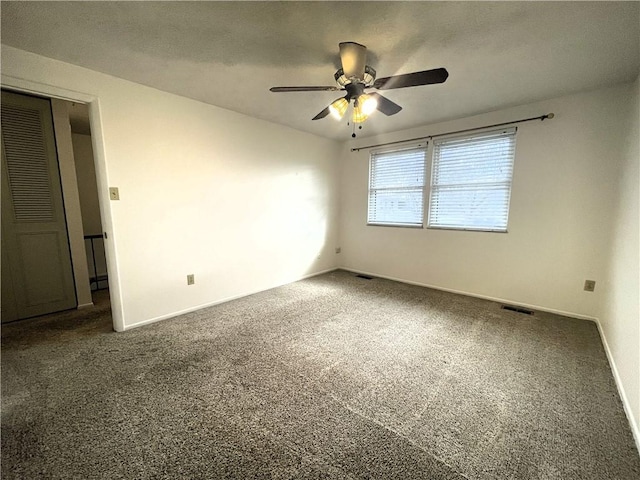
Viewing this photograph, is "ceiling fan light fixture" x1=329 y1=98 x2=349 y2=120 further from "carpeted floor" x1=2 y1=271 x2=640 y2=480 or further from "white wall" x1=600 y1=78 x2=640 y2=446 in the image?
"white wall" x1=600 y1=78 x2=640 y2=446

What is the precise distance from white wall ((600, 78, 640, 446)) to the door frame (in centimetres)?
379

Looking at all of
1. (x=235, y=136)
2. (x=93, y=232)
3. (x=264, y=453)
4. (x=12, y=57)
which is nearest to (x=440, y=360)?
(x=264, y=453)

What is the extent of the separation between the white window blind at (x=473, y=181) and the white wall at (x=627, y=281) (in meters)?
0.92

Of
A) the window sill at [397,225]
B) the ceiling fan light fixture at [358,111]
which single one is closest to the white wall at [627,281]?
the window sill at [397,225]

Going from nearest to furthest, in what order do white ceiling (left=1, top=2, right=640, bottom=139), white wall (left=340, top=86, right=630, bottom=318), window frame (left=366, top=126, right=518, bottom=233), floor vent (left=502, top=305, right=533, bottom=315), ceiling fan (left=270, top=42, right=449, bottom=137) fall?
white ceiling (left=1, top=2, right=640, bottom=139) < ceiling fan (left=270, top=42, right=449, bottom=137) < white wall (left=340, top=86, right=630, bottom=318) < floor vent (left=502, top=305, right=533, bottom=315) < window frame (left=366, top=126, right=518, bottom=233)

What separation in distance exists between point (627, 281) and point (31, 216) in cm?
541

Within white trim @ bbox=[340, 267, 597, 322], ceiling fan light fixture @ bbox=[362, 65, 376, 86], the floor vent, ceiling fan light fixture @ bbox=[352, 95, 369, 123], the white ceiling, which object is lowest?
the floor vent

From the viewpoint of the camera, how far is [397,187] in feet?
13.2

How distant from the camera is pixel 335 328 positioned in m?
2.55

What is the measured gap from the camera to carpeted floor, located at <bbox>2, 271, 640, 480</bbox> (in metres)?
1.21

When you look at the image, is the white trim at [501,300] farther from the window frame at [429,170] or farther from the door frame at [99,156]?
the door frame at [99,156]

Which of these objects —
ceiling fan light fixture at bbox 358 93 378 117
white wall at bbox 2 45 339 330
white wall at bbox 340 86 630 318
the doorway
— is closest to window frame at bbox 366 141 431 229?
white wall at bbox 340 86 630 318

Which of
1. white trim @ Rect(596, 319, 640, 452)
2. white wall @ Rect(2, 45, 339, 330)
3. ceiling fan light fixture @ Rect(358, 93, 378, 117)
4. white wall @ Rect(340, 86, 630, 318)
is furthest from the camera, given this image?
white wall @ Rect(340, 86, 630, 318)

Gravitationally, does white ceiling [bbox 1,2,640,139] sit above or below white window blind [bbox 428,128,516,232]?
above
